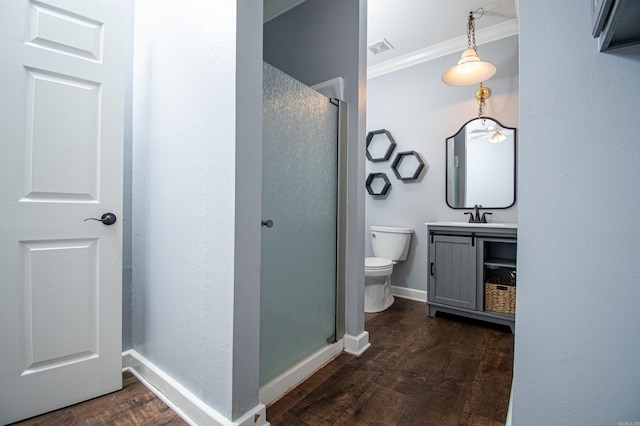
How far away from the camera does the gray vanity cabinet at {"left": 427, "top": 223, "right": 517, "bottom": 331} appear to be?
7.30ft

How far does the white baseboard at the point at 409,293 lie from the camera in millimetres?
2976

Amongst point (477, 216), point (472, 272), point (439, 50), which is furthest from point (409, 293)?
point (439, 50)

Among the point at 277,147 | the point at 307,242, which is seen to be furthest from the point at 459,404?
the point at 277,147

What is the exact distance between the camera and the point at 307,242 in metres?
1.66

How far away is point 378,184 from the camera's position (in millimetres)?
3270

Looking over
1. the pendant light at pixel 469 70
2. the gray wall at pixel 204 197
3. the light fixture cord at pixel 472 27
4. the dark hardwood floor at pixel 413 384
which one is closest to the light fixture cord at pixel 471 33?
the light fixture cord at pixel 472 27

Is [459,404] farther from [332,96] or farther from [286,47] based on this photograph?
[286,47]

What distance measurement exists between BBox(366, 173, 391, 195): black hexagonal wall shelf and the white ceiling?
1.26 metres

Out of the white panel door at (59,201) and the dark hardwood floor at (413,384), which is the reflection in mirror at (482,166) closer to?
the dark hardwood floor at (413,384)

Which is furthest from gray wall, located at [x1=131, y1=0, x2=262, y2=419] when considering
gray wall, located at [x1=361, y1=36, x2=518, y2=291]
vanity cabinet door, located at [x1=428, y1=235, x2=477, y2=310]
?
gray wall, located at [x1=361, y1=36, x2=518, y2=291]

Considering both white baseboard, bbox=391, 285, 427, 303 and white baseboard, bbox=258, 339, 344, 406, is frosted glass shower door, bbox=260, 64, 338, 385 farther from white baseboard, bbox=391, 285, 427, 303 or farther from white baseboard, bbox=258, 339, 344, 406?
white baseboard, bbox=391, 285, 427, 303

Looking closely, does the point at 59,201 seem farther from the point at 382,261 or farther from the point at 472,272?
the point at 472,272

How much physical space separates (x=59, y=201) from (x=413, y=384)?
1.96 metres

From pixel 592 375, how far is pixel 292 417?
1095mm
